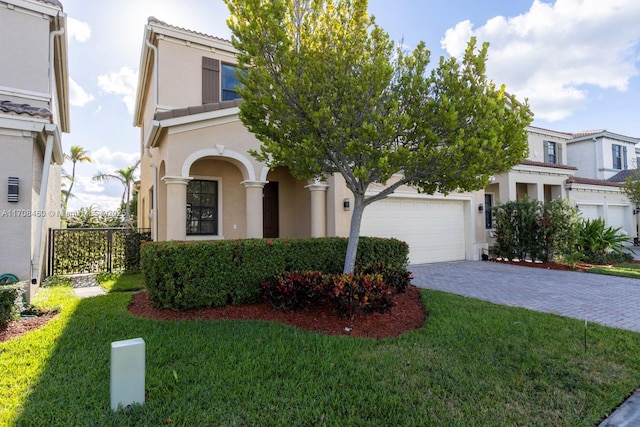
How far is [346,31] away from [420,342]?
4884 millimetres

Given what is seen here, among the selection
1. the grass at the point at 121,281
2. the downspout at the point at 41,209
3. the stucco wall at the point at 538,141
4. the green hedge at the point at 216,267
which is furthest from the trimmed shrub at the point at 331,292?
the stucco wall at the point at 538,141

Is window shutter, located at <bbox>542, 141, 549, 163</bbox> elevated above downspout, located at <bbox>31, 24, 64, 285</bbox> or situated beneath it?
elevated above

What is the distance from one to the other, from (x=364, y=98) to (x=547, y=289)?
6.83m

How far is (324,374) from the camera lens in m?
3.74

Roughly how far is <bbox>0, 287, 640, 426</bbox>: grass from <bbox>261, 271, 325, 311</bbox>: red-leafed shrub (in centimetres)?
65

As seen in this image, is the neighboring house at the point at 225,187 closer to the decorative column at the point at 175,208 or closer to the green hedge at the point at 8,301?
the decorative column at the point at 175,208

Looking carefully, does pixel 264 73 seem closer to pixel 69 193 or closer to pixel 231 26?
pixel 231 26

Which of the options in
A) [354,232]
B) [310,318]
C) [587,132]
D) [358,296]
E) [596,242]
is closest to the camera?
[358,296]

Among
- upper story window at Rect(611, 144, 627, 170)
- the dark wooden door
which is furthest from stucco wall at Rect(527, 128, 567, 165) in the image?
the dark wooden door

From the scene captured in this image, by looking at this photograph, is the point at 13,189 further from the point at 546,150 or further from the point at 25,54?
the point at 546,150

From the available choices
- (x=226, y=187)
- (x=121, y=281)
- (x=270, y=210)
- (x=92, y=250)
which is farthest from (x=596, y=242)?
(x=92, y=250)

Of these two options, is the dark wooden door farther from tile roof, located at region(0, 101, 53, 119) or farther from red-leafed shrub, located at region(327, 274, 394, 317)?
red-leafed shrub, located at region(327, 274, 394, 317)

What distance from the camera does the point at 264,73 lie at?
17.0 feet

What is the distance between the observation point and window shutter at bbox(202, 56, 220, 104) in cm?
1220
